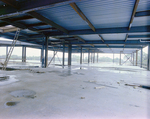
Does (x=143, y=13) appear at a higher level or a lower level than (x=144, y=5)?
lower

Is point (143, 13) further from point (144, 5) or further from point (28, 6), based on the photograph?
point (28, 6)

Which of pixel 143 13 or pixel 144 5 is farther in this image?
pixel 143 13

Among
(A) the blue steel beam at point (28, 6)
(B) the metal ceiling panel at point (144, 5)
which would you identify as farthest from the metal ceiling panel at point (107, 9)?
(A) the blue steel beam at point (28, 6)

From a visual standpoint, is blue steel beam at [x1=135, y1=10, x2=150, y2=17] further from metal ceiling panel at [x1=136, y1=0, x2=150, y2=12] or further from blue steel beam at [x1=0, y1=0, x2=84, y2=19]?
blue steel beam at [x1=0, y1=0, x2=84, y2=19]

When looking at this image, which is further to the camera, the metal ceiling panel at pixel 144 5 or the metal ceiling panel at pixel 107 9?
the metal ceiling panel at pixel 107 9

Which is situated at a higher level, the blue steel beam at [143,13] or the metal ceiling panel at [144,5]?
the metal ceiling panel at [144,5]

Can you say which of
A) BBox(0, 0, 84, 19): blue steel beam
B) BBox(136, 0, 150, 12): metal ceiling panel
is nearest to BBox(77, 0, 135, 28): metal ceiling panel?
BBox(136, 0, 150, 12): metal ceiling panel

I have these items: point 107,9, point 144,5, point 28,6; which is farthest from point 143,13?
point 28,6

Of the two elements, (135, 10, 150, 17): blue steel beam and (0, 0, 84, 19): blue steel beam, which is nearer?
(0, 0, 84, 19): blue steel beam

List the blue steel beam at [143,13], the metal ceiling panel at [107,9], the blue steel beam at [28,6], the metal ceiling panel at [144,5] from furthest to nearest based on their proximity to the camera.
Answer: the blue steel beam at [143,13] → the metal ceiling panel at [107,9] → the metal ceiling panel at [144,5] → the blue steel beam at [28,6]

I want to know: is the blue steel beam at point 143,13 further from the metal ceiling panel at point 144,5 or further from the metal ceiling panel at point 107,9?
the metal ceiling panel at point 107,9

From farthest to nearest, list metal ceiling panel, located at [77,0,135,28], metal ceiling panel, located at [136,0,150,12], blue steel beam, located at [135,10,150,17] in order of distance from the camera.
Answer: blue steel beam, located at [135,10,150,17] → metal ceiling panel, located at [77,0,135,28] → metal ceiling panel, located at [136,0,150,12]

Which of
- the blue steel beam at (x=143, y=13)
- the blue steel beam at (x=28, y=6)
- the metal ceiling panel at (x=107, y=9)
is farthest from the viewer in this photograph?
the blue steel beam at (x=143, y=13)

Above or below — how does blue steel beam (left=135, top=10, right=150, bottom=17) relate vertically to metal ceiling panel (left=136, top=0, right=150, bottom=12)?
below
